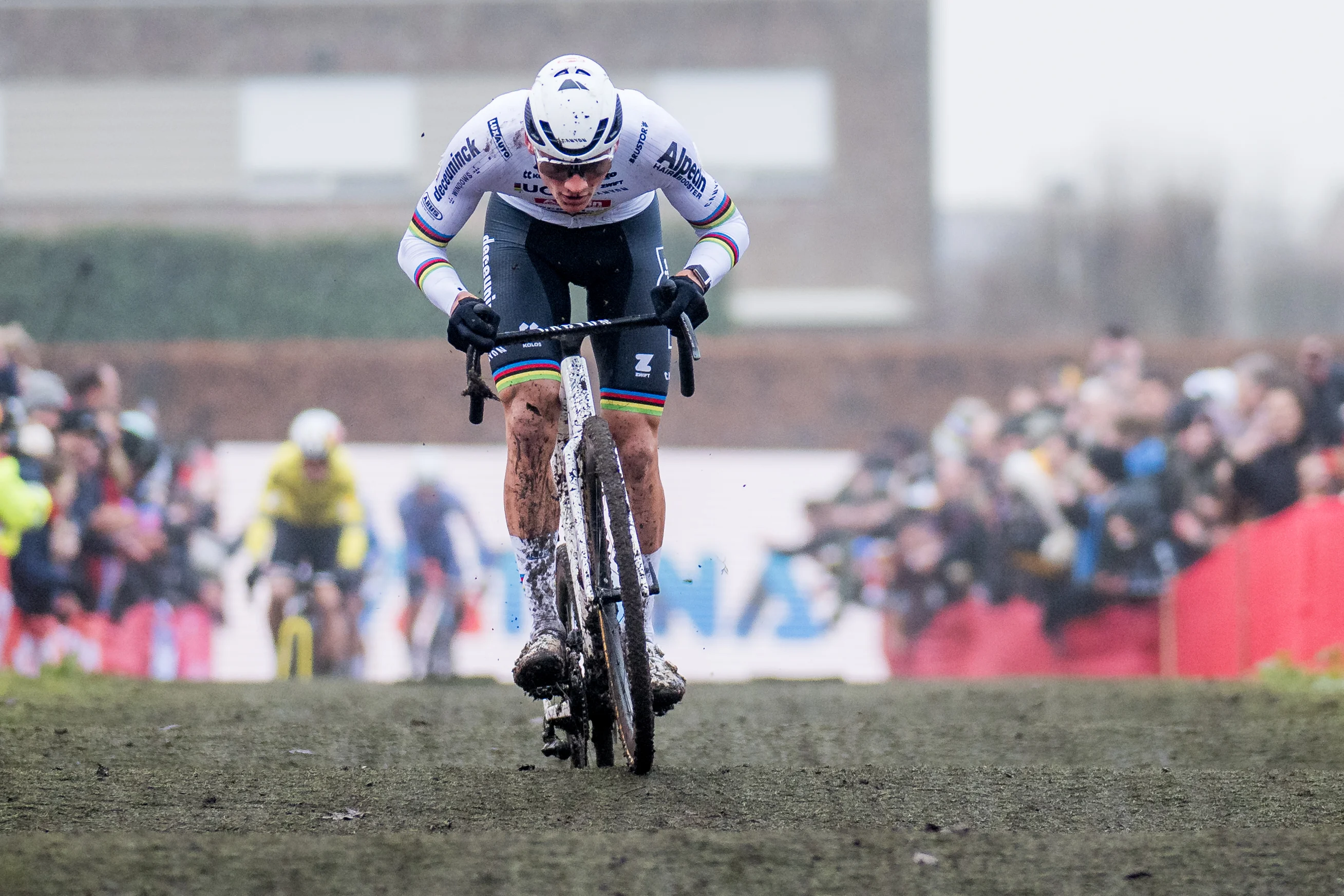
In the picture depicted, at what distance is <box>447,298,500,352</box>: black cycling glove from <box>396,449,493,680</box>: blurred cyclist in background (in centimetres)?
963

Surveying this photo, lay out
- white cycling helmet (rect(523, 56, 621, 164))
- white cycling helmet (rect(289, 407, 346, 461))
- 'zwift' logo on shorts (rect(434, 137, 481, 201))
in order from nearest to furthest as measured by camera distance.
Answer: white cycling helmet (rect(523, 56, 621, 164)) → 'zwift' logo on shorts (rect(434, 137, 481, 201)) → white cycling helmet (rect(289, 407, 346, 461))

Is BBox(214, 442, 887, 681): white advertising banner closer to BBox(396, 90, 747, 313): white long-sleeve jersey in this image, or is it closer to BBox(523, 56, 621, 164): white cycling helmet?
BBox(396, 90, 747, 313): white long-sleeve jersey

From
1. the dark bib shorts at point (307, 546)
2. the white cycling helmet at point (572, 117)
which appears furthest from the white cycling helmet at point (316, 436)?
the white cycling helmet at point (572, 117)

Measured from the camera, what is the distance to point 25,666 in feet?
40.3

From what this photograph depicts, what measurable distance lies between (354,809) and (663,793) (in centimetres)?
83

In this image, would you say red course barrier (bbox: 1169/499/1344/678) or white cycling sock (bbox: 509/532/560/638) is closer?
white cycling sock (bbox: 509/532/560/638)

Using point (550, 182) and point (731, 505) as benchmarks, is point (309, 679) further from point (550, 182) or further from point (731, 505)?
point (731, 505)

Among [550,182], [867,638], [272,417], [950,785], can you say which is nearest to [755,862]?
[950,785]

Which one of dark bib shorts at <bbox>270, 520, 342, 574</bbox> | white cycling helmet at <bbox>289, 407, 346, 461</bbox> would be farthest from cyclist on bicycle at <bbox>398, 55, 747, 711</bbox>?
dark bib shorts at <bbox>270, 520, 342, 574</bbox>

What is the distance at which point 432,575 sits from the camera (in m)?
14.8

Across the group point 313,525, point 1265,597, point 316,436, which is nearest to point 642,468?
point 1265,597

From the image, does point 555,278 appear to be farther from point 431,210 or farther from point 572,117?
point 572,117

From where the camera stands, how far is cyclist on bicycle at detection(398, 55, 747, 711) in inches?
213

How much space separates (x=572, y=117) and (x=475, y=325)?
2.13ft
